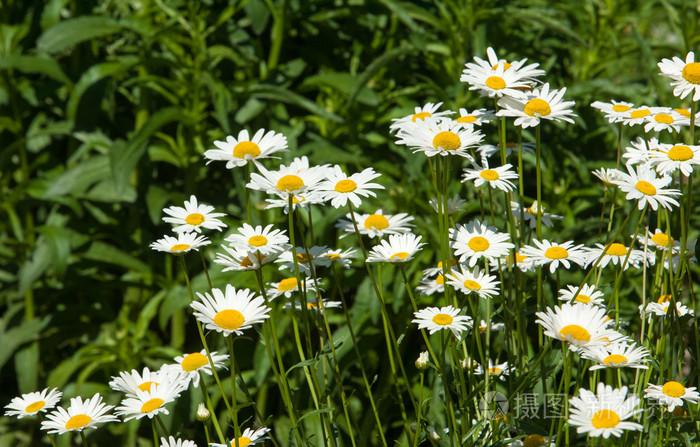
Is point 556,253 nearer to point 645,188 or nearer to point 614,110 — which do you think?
point 645,188

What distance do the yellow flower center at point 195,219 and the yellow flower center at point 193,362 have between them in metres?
0.20

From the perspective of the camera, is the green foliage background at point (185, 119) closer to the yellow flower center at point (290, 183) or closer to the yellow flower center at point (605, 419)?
the yellow flower center at point (290, 183)

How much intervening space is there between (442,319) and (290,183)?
29 centimetres

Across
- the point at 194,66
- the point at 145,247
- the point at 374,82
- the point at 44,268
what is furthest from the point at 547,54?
the point at 44,268

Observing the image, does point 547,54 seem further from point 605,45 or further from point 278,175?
point 278,175

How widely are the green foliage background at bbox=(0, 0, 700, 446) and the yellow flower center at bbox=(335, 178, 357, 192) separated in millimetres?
1052

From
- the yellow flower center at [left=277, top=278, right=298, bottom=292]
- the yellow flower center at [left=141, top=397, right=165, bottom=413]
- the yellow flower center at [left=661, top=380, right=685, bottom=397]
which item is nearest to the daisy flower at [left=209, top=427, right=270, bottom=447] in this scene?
the yellow flower center at [left=141, top=397, right=165, bottom=413]

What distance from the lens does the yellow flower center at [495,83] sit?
51.9 inches

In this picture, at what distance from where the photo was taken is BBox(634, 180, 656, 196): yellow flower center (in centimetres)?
132

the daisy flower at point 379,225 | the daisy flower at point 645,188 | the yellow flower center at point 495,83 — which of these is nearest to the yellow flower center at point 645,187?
the daisy flower at point 645,188

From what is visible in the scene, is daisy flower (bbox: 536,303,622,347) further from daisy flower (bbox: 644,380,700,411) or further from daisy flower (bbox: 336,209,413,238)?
daisy flower (bbox: 336,209,413,238)

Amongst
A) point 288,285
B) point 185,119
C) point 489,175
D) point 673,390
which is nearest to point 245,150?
point 288,285

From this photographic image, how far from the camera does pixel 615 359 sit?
118 cm

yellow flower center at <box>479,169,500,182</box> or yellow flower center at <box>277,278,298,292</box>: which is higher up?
yellow flower center at <box>479,169,500,182</box>
